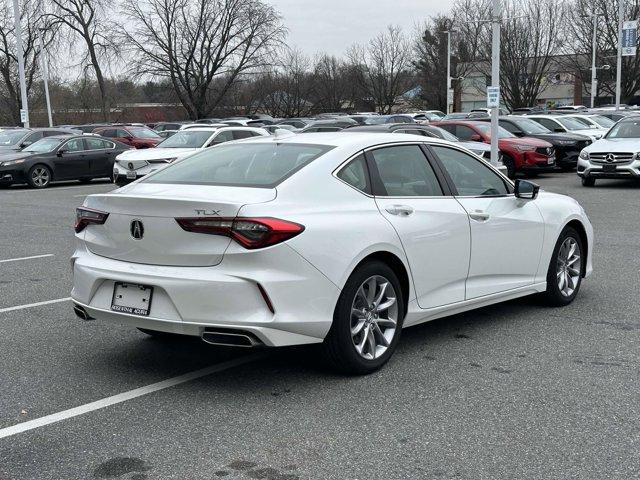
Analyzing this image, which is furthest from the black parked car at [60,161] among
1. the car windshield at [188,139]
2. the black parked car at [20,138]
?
the car windshield at [188,139]

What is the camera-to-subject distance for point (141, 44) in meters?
49.1

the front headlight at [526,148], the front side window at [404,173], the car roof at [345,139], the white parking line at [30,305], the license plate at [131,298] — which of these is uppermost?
the car roof at [345,139]

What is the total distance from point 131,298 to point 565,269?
3925 millimetres

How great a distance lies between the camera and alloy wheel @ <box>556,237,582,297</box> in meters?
6.73

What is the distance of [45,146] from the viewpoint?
2183 centimetres

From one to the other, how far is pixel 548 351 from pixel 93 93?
5773cm

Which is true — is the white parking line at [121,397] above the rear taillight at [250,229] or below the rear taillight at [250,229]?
below

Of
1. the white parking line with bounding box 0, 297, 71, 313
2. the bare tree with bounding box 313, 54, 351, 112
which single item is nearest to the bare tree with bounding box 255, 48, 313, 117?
A: the bare tree with bounding box 313, 54, 351, 112

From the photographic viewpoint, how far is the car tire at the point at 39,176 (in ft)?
68.3

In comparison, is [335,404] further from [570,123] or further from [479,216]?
[570,123]

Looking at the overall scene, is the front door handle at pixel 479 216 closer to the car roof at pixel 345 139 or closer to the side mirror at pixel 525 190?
the side mirror at pixel 525 190

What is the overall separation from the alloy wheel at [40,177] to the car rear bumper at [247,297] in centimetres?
1768

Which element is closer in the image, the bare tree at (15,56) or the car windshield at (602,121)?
the car windshield at (602,121)

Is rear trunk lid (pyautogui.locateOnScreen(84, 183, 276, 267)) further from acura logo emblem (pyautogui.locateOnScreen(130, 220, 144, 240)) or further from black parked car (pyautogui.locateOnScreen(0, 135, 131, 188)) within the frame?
black parked car (pyautogui.locateOnScreen(0, 135, 131, 188))
